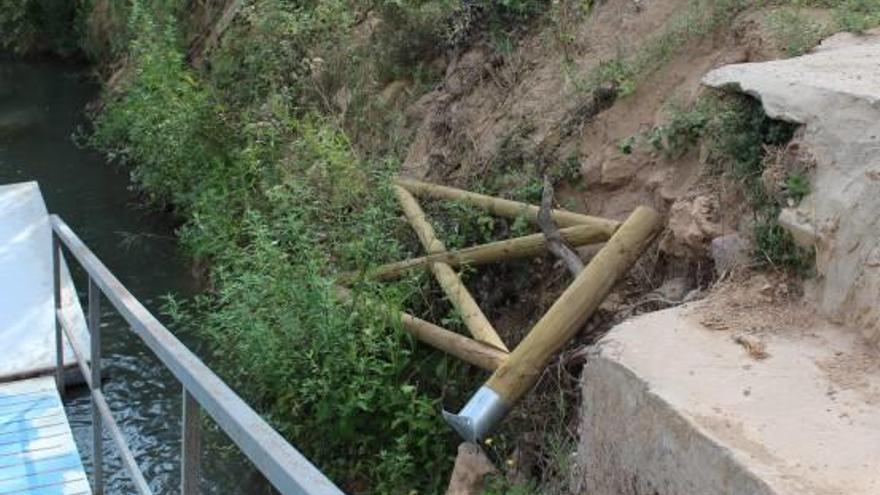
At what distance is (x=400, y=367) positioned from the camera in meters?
5.53

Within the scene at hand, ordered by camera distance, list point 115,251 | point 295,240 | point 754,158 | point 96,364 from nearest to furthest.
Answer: point 96,364, point 754,158, point 295,240, point 115,251

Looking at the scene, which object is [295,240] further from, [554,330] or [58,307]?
[554,330]

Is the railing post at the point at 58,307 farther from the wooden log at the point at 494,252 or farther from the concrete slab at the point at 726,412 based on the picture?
the concrete slab at the point at 726,412

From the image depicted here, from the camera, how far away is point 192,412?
264 cm

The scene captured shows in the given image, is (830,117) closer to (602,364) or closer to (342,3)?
(602,364)

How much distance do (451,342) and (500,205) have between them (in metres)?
1.01

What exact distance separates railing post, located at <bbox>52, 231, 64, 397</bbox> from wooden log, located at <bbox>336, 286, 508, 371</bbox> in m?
1.49

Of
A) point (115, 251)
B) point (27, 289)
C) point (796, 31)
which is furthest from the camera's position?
point (115, 251)

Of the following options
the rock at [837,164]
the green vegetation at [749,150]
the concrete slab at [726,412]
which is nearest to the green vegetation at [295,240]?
the concrete slab at [726,412]

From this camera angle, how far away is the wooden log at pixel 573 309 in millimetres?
4781

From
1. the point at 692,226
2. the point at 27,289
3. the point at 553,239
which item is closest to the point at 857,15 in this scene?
the point at 692,226

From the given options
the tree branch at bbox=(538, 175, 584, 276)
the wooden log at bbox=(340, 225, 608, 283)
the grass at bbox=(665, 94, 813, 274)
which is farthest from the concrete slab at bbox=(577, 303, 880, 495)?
the wooden log at bbox=(340, 225, 608, 283)

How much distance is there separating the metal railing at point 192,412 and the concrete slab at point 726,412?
1.58 meters

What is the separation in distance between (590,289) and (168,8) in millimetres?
9152
